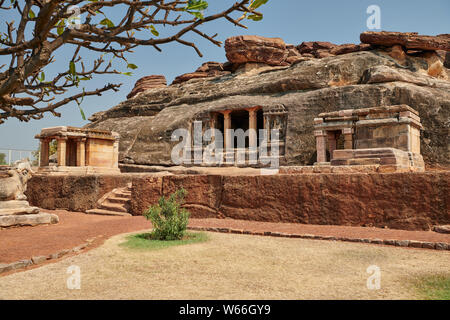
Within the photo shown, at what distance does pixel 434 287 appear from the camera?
11.4 ft

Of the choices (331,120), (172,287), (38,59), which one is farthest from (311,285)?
(331,120)

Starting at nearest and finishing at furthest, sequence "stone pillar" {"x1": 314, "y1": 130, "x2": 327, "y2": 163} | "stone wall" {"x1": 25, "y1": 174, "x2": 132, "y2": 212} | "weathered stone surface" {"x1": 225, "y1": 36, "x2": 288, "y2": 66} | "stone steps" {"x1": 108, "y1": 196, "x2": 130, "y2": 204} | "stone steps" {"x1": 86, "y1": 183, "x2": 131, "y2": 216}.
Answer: "stone steps" {"x1": 86, "y1": 183, "x2": 131, "y2": 216} → "stone steps" {"x1": 108, "y1": 196, "x2": 130, "y2": 204} → "stone wall" {"x1": 25, "y1": 174, "x2": 132, "y2": 212} → "stone pillar" {"x1": 314, "y1": 130, "x2": 327, "y2": 163} → "weathered stone surface" {"x1": 225, "y1": 36, "x2": 288, "y2": 66}

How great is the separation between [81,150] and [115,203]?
9.01 m

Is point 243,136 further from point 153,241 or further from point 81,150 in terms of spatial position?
point 153,241

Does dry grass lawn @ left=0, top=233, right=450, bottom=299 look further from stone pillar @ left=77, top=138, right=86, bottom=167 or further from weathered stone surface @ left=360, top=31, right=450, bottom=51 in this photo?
weathered stone surface @ left=360, top=31, right=450, bottom=51

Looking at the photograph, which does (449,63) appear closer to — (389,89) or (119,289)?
(389,89)

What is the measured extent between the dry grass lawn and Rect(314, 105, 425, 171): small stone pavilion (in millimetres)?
5397

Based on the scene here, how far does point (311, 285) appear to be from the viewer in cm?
363

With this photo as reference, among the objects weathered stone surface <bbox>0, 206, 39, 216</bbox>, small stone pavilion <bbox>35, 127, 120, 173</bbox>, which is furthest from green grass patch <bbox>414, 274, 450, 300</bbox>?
small stone pavilion <bbox>35, 127, 120, 173</bbox>

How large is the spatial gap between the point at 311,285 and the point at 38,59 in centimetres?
321

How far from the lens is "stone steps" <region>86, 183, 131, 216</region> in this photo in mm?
10930

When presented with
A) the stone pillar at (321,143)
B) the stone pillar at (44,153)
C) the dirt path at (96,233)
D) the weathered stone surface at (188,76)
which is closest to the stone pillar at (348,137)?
the stone pillar at (321,143)

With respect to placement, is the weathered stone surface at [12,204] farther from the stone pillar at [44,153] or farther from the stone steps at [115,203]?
the stone pillar at [44,153]

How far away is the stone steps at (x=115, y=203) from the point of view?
10.9 m
